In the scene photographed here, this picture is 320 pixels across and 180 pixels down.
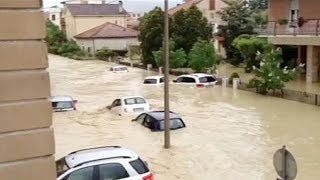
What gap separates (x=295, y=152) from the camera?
17.2 meters

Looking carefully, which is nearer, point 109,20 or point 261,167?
point 261,167

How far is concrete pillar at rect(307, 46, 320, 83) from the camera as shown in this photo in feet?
110

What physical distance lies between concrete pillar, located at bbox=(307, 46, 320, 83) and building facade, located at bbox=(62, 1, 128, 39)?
166 ft

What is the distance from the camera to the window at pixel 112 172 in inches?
380

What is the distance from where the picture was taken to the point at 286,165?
6.88 meters

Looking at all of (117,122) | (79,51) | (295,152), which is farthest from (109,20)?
(295,152)

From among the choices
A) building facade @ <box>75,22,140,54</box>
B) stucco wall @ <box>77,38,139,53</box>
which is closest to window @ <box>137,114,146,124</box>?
building facade @ <box>75,22,140,54</box>

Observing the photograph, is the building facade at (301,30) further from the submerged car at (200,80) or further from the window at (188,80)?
the window at (188,80)

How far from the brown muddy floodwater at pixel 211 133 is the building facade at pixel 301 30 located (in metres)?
4.65

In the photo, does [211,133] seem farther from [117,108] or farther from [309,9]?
[309,9]

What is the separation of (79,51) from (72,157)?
2372 inches

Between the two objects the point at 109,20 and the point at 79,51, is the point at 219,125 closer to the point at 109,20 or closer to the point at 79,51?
the point at 79,51

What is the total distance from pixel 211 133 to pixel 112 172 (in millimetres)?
10961

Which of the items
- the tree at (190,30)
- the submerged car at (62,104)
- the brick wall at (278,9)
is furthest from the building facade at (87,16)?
the submerged car at (62,104)
